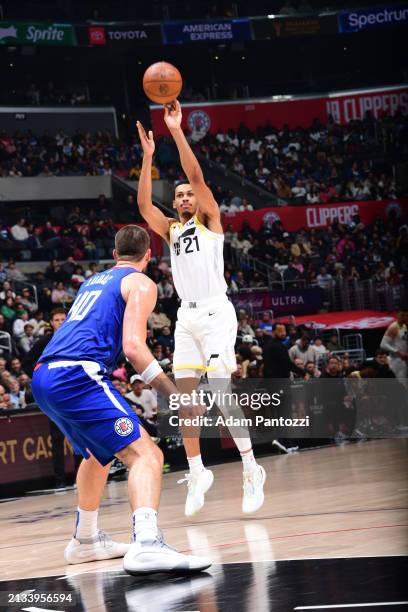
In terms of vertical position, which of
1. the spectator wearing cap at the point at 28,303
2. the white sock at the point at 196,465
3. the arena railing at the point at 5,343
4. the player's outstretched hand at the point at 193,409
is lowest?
the white sock at the point at 196,465

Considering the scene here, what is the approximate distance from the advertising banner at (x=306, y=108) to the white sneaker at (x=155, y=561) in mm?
31721

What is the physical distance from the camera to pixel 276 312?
24.5m

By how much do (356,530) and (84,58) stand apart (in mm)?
32853

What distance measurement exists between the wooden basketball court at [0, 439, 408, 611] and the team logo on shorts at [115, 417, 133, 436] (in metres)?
0.78

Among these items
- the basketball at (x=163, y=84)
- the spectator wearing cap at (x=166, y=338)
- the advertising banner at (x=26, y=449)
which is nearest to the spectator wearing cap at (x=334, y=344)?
the spectator wearing cap at (x=166, y=338)

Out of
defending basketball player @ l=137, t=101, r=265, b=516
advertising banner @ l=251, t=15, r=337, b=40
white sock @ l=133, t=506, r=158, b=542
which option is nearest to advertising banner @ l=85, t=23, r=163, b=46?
advertising banner @ l=251, t=15, r=337, b=40

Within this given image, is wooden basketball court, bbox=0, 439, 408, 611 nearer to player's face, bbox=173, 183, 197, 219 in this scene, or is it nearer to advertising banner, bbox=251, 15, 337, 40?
player's face, bbox=173, 183, 197, 219

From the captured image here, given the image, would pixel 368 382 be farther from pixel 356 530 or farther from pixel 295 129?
pixel 295 129

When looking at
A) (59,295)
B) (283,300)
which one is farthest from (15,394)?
(283,300)

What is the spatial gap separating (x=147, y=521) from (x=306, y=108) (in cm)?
3342

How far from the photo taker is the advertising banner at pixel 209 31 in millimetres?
34875

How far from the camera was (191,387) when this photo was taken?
777 cm

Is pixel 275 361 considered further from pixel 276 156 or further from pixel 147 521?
pixel 276 156

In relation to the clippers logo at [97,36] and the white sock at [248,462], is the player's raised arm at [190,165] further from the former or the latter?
the clippers logo at [97,36]
